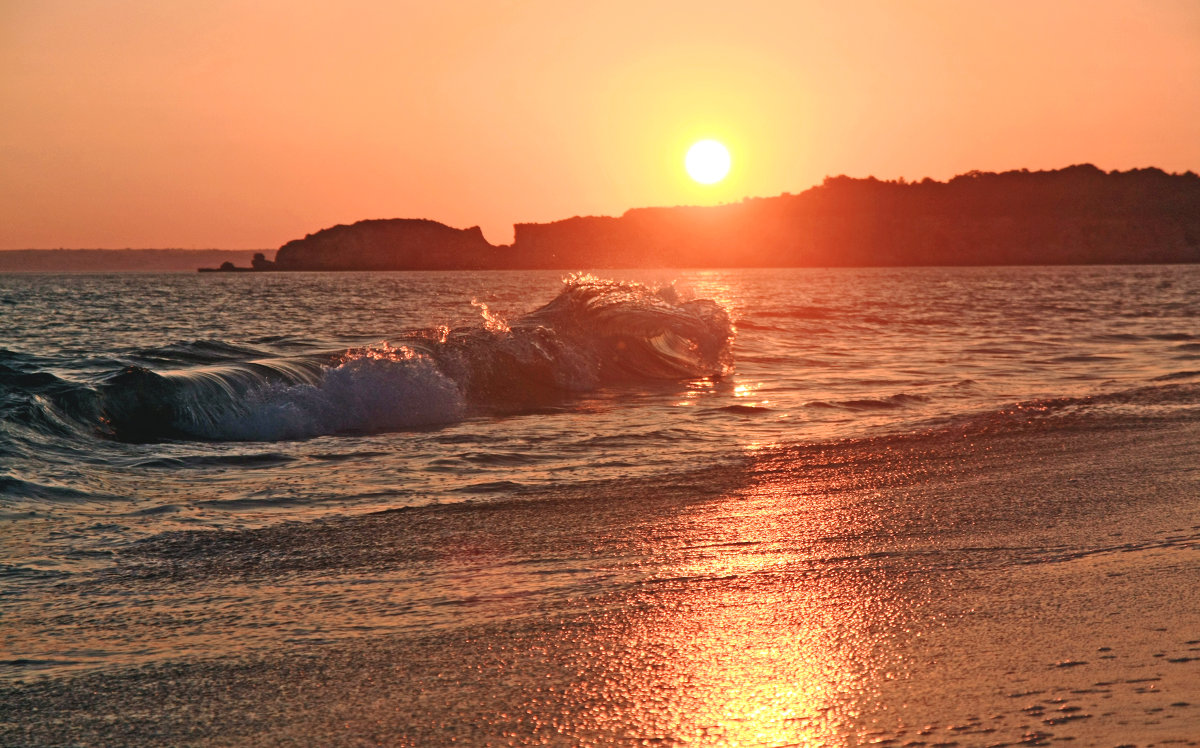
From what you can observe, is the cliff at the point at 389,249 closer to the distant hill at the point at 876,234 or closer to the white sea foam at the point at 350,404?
the distant hill at the point at 876,234

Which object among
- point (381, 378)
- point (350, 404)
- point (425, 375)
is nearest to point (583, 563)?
point (350, 404)

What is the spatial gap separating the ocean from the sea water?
4 cm

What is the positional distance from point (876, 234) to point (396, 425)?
15272cm

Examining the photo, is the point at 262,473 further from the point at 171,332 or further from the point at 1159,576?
the point at 171,332

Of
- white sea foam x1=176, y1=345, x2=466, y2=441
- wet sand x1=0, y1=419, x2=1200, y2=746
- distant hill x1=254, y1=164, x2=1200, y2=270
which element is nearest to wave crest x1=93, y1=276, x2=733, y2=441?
white sea foam x1=176, y1=345, x2=466, y2=441

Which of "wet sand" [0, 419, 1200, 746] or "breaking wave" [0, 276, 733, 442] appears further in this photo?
"breaking wave" [0, 276, 733, 442]

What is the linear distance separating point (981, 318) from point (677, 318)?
12.6 meters

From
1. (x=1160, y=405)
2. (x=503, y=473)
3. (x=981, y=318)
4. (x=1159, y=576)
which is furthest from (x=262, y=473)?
(x=981, y=318)

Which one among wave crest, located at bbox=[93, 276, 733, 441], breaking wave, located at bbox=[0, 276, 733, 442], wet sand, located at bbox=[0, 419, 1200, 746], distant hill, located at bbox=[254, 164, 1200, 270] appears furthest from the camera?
distant hill, located at bbox=[254, 164, 1200, 270]

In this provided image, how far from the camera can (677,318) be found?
596 inches

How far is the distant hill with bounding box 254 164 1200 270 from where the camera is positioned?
444 feet

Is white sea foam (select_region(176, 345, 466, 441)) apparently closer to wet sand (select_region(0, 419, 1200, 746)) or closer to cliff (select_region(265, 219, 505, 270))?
wet sand (select_region(0, 419, 1200, 746))

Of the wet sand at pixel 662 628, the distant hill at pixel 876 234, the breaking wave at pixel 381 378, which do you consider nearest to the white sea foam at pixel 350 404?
the breaking wave at pixel 381 378

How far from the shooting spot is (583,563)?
3.99 meters
